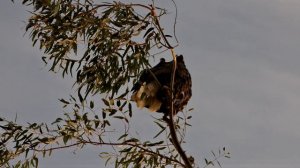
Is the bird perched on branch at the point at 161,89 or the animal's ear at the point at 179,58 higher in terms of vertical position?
the animal's ear at the point at 179,58

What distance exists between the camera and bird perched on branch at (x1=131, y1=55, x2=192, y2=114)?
185 inches

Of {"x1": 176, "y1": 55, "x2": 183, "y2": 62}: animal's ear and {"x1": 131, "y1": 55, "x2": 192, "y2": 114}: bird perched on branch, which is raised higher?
{"x1": 176, "y1": 55, "x2": 183, "y2": 62}: animal's ear

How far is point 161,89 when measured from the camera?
4.68 meters

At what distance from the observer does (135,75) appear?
5.07 m

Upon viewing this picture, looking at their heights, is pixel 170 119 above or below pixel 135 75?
below

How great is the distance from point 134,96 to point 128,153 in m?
1.22

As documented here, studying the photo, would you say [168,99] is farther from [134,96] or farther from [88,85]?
[88,85]

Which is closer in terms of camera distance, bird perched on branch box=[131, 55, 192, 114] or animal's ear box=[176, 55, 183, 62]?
bird perched on branch box=[131, 55, 192, 114]

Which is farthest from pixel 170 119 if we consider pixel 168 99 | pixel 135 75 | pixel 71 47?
pixel 71 47

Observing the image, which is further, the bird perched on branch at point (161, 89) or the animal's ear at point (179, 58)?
the animal's ear at point (179, 58)

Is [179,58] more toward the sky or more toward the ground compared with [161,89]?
more toward the sky

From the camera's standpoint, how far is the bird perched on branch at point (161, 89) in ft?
15.4

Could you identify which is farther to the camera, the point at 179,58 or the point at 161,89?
the point at 179,58

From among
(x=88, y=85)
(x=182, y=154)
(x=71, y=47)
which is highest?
(x=71, y=47)
